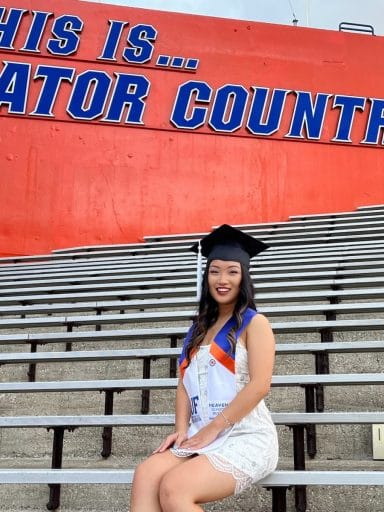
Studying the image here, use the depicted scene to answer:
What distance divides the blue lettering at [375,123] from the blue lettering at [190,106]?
1751 millimetres

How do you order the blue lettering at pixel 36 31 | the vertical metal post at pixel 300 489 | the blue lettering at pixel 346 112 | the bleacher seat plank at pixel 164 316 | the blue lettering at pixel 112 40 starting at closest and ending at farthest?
the vertical metal post at pixel 300 489 < the bleacher seat plank at pixel 164 316 < the blue lettering at pixel 36 31 < the blue lettering at pixel 112 40 < the blue lettering at pixel 346 112

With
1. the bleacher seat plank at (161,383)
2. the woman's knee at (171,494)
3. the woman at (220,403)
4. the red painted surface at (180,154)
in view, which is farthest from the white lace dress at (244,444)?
the red painted surface at (180,154)

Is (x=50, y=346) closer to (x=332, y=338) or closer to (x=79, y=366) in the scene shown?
(x=79, y=366)

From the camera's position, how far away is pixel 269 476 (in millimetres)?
1651

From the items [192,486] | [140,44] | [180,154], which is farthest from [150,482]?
[140,44]

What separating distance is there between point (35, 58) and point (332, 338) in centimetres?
468

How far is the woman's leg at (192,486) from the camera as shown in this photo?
4.60ft

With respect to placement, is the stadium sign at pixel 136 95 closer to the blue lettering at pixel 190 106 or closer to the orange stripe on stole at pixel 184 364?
the blue lettering at pixel 190 106

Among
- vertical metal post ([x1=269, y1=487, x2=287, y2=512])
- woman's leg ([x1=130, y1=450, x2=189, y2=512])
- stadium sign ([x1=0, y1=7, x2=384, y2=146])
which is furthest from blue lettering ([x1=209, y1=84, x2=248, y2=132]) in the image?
woman's leg ([x1=130, y1=450, x2=189, y2=512])

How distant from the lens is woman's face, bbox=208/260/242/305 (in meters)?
1.77

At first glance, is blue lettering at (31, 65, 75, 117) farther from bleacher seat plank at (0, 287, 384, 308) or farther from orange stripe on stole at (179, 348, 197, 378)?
orange stripe on stole at (179, 348, 197, 378)

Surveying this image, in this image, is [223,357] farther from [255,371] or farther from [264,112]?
[264,112]

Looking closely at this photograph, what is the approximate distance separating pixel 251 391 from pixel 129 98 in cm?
515

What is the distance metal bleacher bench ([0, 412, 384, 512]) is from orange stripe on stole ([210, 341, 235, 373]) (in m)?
0.31
